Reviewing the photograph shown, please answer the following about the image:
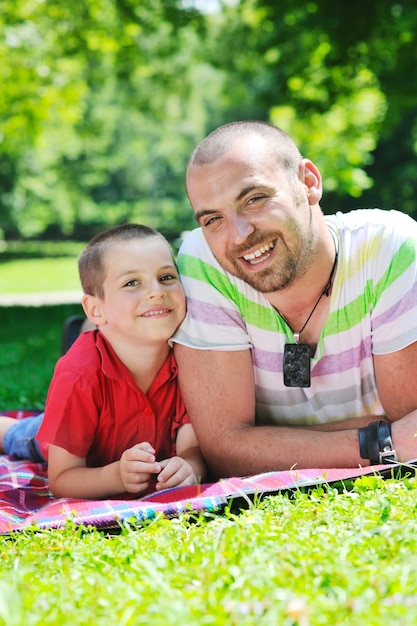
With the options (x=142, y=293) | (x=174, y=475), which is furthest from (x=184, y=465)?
(x=142, y=293)

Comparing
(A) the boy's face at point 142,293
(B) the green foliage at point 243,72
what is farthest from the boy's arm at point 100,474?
(B) the green foliage at point 243,72

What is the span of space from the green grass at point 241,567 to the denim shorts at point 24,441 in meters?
1.47

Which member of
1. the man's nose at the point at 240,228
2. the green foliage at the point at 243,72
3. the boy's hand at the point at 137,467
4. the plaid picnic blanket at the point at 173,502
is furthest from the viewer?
the green foliage at the point at 243,72

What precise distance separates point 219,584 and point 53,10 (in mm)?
14745

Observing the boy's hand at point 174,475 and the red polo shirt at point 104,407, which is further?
the red polo shirt at point 104,407

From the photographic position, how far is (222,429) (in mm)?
3436

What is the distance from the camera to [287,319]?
11.8ft

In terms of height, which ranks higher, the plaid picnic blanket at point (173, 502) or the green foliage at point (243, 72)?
the green foliage at point (243, 72)

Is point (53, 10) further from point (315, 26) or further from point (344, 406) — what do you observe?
point (344, 406)

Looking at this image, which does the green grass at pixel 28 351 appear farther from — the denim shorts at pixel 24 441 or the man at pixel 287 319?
the man at pixel 287 319

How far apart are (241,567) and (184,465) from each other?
4.00 ft

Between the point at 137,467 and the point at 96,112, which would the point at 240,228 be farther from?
the point at 96,112

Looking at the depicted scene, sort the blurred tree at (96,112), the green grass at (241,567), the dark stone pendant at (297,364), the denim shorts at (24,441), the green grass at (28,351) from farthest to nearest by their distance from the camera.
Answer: the blurred tree at (96,112) → the green grass at (28,351) → the denim shorts at (24,441) → the dark stone pendant at (297,364) → the green grass at (241,567)

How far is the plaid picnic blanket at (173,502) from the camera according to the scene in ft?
9.21
